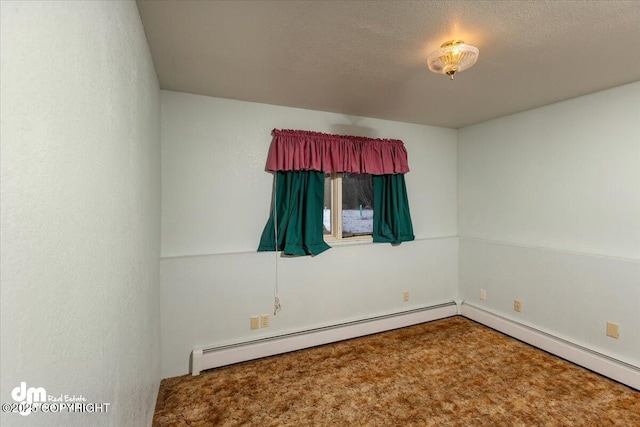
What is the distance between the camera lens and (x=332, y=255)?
10.1ft

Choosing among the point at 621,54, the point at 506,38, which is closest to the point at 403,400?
the point at 506,38

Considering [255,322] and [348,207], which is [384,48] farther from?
[255,322]

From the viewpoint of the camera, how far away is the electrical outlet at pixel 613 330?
2.41 m

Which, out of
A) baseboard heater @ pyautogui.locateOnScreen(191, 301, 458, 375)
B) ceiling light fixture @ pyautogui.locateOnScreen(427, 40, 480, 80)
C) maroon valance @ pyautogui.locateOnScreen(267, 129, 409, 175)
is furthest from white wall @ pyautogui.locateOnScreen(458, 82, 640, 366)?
ceiling light fixture @ pyautogui.locateOnScreen(427, 40, 480, 80)

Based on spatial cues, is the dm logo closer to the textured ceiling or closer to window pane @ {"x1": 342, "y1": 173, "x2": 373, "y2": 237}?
the textured ceiling

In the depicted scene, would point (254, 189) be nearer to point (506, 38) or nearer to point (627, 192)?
point (506, 38)

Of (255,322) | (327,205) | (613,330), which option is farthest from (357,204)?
(613,330)

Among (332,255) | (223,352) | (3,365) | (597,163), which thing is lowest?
(223,352)

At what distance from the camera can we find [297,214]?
2854mm

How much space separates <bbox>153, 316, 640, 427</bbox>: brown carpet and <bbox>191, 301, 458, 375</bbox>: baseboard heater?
7cm

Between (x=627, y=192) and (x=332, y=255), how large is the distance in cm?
260

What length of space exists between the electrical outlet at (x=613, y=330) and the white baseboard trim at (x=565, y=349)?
188 millimetres

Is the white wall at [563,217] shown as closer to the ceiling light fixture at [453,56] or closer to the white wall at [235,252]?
the white wall at [235,252]

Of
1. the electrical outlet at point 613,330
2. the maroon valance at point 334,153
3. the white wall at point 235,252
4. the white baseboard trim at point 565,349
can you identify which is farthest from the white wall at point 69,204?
the electrical outlet at point 613,330
